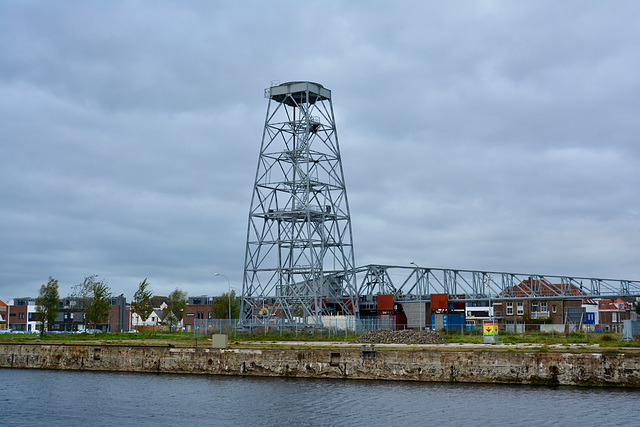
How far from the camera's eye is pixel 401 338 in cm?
5809

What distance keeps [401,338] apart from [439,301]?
26866 millimetres

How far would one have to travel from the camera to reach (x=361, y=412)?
3328 cm

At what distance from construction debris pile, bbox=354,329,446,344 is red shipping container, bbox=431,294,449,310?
25095 mm

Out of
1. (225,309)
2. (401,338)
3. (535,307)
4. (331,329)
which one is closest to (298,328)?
(331,329)

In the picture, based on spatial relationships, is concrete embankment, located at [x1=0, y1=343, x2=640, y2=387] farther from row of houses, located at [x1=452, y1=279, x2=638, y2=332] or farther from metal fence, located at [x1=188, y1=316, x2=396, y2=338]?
row of houses, located at [x1=452, y1=279, x2=638, y2=332]

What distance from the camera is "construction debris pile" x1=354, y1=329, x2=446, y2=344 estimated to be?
5643 cm

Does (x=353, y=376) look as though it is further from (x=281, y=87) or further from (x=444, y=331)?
(x=281, y=87)

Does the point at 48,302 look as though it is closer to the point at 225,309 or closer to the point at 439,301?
the point at 225,309

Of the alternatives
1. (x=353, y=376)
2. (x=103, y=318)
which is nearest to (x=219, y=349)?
(x=353, y=376)

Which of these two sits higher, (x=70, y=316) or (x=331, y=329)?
(x=331, y=329)

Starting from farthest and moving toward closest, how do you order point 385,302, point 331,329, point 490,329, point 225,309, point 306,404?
point 225,309
point 385,302
point 331,329
point 490,329
point 306,404

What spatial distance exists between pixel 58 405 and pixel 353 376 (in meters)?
18.0

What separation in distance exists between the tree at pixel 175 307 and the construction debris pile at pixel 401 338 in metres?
83.7

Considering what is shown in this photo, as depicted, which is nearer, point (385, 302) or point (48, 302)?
point (385, 302)
